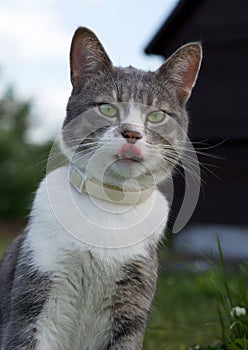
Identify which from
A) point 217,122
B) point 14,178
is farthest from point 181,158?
point 14,178

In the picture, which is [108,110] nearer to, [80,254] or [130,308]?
[80,254]

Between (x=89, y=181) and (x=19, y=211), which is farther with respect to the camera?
(x=19, y=211)

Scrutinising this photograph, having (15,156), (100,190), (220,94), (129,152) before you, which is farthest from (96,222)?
(15,156)

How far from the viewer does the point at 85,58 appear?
2.70 m

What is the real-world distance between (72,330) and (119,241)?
1.28 feet

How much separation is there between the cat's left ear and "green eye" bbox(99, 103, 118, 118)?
32 cm

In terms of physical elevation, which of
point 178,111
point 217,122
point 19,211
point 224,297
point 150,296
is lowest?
point 19,211

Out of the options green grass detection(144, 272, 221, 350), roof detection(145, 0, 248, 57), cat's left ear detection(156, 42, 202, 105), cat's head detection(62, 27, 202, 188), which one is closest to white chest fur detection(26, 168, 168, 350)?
cat's head detection(62, 27, 202, 188)

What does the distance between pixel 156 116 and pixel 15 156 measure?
9.91 m

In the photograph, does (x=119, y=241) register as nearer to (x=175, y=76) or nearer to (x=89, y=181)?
(x=89, y=181)

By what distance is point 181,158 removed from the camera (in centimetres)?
276

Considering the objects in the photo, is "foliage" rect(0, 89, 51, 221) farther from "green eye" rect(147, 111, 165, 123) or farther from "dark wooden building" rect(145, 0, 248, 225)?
"green eye" rect(147, 111, 165, 123)

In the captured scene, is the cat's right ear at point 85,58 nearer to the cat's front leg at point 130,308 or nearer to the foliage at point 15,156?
the cat's front leg at point 130,308

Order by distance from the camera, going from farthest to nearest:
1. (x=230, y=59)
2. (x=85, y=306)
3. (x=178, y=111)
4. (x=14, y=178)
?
(x=14, y=178)
(x=230, y=59)
(x=178, y=111)
(x=85, y=306)
